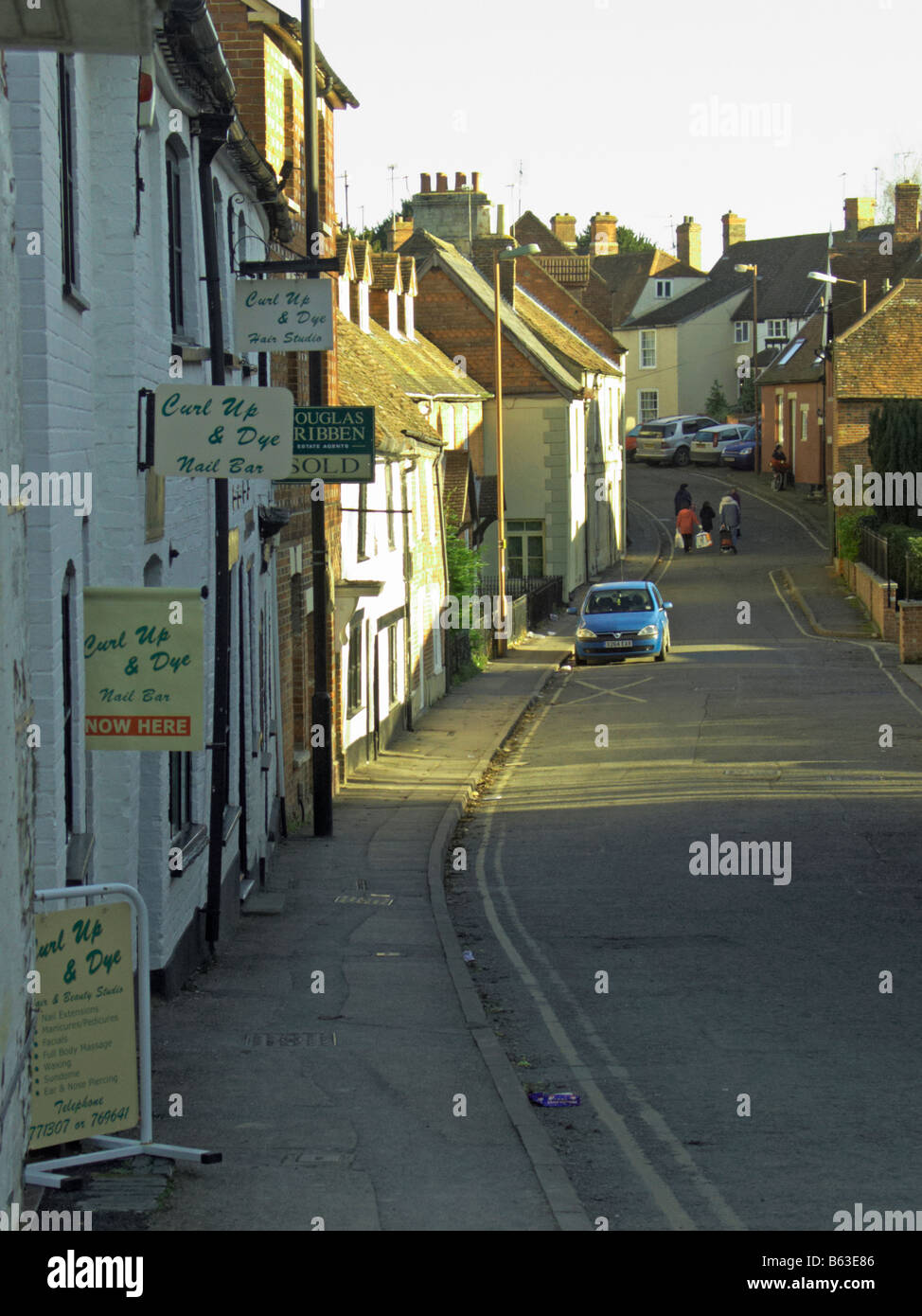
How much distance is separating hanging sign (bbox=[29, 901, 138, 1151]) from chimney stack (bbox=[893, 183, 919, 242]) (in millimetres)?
61318

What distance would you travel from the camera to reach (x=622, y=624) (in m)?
34.4

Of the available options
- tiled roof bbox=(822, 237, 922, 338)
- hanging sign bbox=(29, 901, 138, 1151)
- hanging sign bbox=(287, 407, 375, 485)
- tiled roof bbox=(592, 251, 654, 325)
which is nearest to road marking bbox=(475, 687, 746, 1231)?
hanging sign bbox=(29, 901, 138, 1151)

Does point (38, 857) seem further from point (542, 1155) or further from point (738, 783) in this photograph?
point (738, 783)

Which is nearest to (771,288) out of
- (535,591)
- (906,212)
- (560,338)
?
(906,212)

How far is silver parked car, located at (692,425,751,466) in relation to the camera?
75.8 m

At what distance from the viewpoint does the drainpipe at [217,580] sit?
1212 cm

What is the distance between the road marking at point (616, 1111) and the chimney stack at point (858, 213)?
216ft

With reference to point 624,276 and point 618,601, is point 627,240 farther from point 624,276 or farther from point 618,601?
point 618,601

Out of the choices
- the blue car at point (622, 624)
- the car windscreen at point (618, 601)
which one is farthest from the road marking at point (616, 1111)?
the car windscreen at point (618, 601)

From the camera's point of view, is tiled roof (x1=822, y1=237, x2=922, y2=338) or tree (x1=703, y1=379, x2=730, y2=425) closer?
tiled roof (x1=822, y1=237, x2=922, y2=338)

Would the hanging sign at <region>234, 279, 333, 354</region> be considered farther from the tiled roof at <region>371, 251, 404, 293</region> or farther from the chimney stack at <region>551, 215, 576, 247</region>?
the chimney stack at <region>551, 215, 576, 247</region>

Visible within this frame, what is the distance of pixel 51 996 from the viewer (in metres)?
7.02
